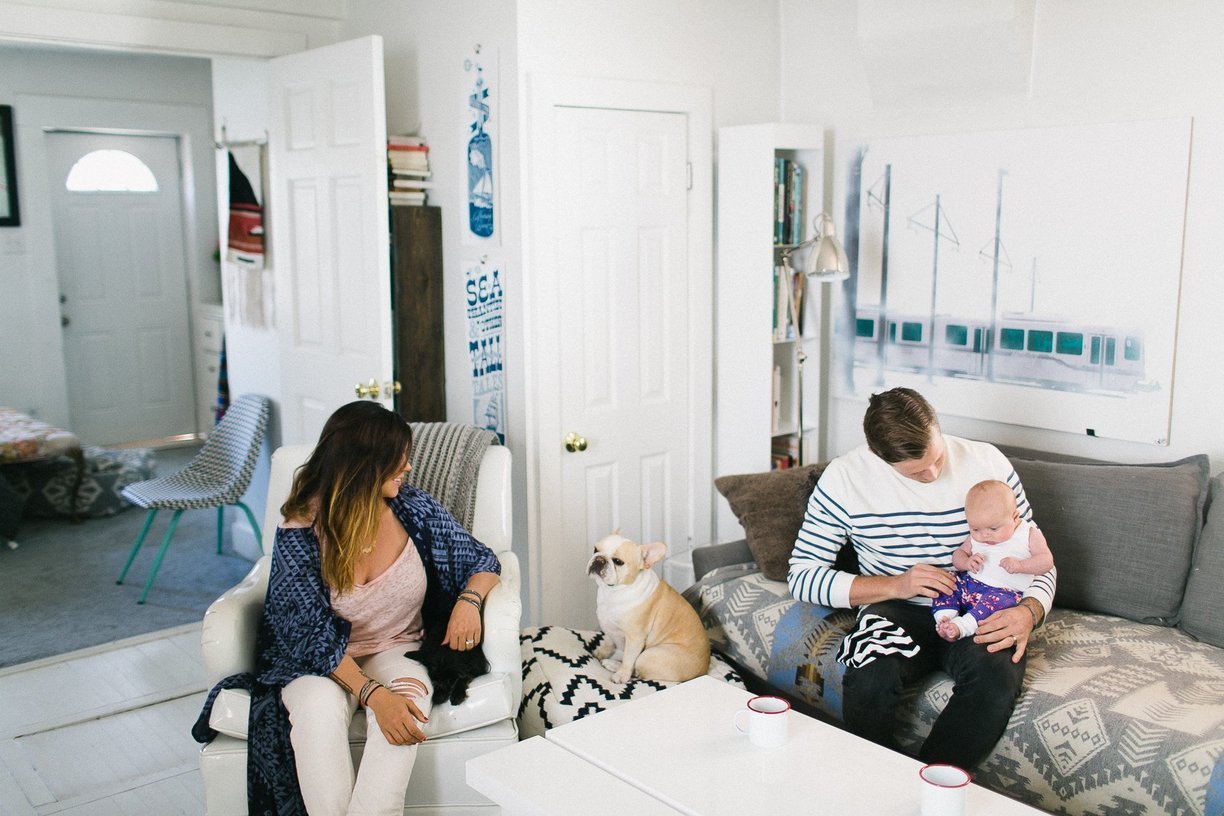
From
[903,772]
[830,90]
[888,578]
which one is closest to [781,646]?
[888,578]

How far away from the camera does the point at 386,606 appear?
256 cm

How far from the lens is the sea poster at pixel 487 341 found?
352 cm

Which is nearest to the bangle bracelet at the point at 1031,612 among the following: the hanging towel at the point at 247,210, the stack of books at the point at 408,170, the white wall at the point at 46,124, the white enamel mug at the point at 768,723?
the white enamel mug at the point at 768,723

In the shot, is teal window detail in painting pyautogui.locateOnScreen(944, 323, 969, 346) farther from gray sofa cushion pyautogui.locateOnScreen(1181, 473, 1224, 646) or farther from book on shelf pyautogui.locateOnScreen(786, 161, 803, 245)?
gray sofa cushion pyautogui.locateOnScreen(1181, 473, 1224, 646)

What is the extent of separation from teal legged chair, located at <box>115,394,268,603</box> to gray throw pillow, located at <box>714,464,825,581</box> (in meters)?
2.14

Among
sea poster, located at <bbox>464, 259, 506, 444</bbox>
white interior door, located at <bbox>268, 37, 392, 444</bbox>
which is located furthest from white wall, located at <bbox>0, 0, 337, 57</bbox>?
sea poster, located at <bbox>464, 259, 506, 444</bbox>

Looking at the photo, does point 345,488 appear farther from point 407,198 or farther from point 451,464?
point 407,198

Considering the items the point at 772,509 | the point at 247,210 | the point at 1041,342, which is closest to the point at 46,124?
the point at 247,210

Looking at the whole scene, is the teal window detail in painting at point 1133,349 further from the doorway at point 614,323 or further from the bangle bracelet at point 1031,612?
the doorway at point 614,323

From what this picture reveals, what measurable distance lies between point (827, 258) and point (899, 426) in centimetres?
103

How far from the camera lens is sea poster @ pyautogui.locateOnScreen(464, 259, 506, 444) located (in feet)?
11.5

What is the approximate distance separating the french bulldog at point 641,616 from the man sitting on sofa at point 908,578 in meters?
0.32

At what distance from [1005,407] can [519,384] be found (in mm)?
1485

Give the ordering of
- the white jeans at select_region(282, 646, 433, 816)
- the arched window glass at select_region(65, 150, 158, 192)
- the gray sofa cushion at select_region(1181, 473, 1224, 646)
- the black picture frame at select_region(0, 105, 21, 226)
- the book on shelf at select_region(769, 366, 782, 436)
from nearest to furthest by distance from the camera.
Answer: the white jeans at select_region(282, 646, 433, 816) < the gray sofa cushion at select_region(1181, 473, 1224, 646) < the book on shelf at select_region(769, 366, 782, 436) < the black picture frame at select_region(0, 105, 21, 226) < the arched window glass at select_region(65, 150, 158, 192)
